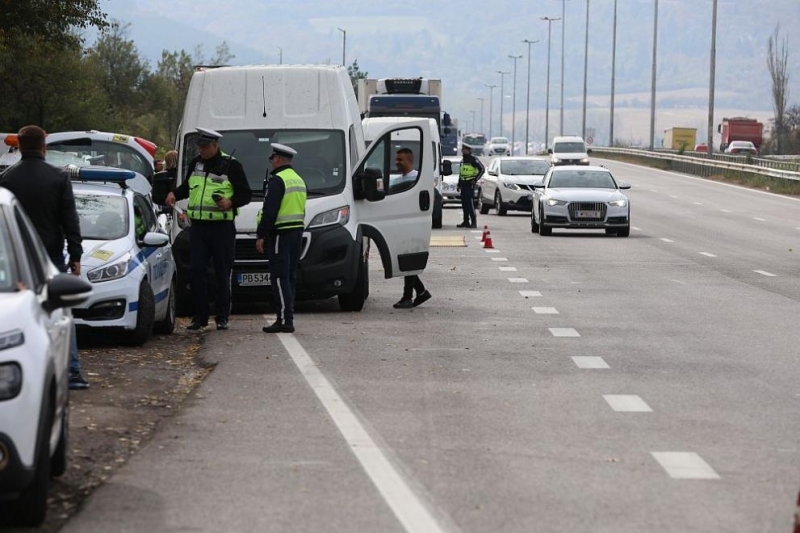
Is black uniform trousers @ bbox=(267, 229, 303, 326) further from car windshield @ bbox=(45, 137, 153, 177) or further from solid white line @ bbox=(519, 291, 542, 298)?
car windshield @ bbox=(45, 137, 153, 177)

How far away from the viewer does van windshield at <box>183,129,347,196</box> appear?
18.0 m

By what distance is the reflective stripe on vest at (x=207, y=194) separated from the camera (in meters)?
15.5

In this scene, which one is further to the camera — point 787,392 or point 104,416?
point 787,392

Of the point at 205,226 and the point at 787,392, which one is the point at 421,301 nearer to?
the point at 205,226

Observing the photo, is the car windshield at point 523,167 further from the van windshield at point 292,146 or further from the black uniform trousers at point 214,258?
the black uniform trousers at point 214,258

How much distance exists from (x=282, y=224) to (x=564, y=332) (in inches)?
107

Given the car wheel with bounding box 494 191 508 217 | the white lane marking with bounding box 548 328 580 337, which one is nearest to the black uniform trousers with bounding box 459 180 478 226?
the car wheel with bounding box 494 191 508 217

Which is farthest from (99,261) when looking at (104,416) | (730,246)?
(730,246)

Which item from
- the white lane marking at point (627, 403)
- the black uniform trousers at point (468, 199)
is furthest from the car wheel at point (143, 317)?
the black uniform trousers at point (468, 199)

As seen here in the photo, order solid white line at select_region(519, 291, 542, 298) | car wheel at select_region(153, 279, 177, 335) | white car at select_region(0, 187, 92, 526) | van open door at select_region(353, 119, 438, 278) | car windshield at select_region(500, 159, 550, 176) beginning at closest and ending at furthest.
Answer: white car at select_region(0, 187, 92, 526)
car wheel at select_region(153, 279, 177, 335)
van open door at select_region(353, 119, 438, 278)
solid white line at select_region(519, 291, 542, 298)
car windshield at select_region(500, 159, 550, 176)

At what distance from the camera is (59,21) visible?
3556 centimetres

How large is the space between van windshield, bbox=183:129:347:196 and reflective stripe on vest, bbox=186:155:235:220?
2.32 m

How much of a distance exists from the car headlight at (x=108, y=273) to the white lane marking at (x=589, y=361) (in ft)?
12.5

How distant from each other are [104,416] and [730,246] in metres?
21.7
